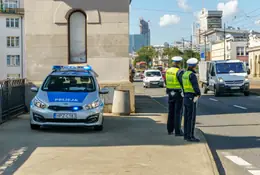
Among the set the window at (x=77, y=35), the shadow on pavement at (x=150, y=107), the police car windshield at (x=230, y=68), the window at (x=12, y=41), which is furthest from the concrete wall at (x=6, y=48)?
the window at (x=77, y=35)

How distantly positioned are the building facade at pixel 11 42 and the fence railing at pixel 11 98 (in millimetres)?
60104

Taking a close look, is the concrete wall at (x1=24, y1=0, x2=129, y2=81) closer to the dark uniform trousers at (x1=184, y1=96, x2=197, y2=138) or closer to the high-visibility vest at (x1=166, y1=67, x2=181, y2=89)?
the high-visibility vest at (x1=166, y1=67, x2=181, y2=89)

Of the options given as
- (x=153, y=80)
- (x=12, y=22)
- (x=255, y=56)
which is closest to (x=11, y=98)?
(x=153, y=80)

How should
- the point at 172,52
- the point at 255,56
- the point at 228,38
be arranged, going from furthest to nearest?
the point at 228,38
the point at 172,52
the point at 255,56

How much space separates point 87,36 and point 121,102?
117 inches

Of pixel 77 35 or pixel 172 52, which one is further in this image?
pixel 172 52

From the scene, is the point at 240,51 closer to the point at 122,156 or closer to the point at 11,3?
the point at 11,3

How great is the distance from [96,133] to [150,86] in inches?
1414

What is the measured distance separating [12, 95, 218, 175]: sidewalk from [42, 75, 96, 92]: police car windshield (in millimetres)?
1474

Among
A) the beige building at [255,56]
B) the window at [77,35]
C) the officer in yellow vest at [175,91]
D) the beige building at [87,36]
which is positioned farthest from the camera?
the beige building at [255,56]

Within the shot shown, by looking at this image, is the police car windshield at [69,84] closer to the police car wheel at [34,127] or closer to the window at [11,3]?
the police car wheel at [34,127]

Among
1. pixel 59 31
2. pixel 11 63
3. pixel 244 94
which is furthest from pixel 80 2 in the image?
pixel 11 63

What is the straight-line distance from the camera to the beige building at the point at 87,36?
1672 cm

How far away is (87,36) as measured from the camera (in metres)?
16.8
